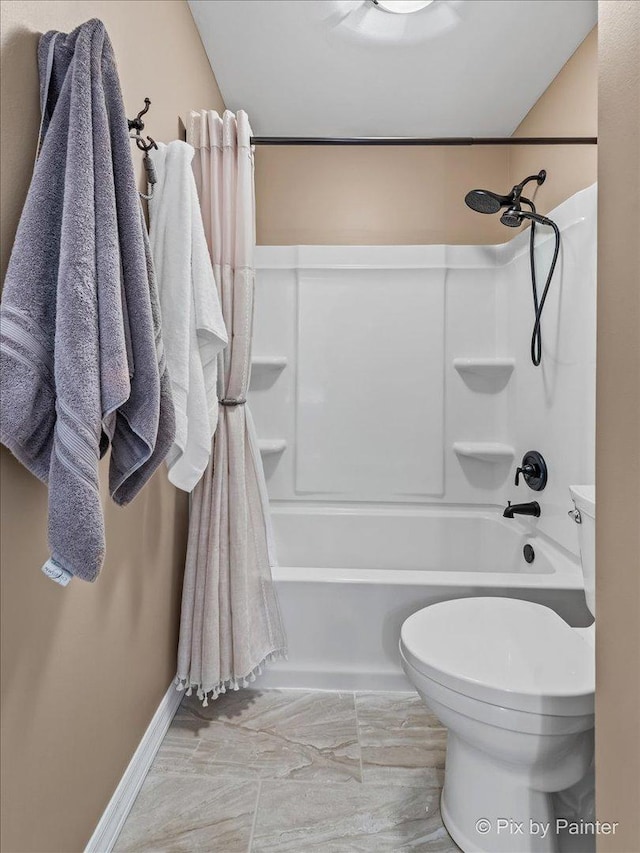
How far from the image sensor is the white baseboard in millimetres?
1213

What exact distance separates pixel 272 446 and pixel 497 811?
5.82ft

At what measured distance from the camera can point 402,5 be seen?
5.93 feet

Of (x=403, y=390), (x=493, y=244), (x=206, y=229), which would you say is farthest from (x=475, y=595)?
(x=493, y=244)

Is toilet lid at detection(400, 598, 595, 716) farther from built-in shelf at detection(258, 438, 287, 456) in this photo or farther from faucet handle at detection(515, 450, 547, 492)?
built-in shelf at detection(258, 438, 287, 456)

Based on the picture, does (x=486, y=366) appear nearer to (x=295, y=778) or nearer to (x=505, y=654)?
(x=505, y=654)

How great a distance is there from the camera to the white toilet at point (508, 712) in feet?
3.64

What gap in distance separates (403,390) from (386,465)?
39 cm

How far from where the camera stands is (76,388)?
0.82m

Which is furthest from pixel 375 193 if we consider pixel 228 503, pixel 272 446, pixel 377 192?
pixel 228 503

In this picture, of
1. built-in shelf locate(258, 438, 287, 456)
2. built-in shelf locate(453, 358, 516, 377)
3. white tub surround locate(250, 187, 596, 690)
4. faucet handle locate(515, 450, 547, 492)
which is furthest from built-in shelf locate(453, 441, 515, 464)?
built-in shelf locate(258, 438, 287, 456)

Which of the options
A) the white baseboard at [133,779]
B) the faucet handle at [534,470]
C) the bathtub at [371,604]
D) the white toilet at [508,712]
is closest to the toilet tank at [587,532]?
the white toilet at [508,712]

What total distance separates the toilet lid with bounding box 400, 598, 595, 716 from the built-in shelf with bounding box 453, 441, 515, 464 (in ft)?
3.84

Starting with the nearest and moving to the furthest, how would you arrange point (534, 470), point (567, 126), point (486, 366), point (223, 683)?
1. point (223, 683)
2. point (567, 126)
3. point (534, 470)
4. point (486, 366)

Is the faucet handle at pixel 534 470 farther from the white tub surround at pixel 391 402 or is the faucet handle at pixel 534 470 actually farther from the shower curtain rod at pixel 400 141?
the shower curtain rod at pixel 400 141
